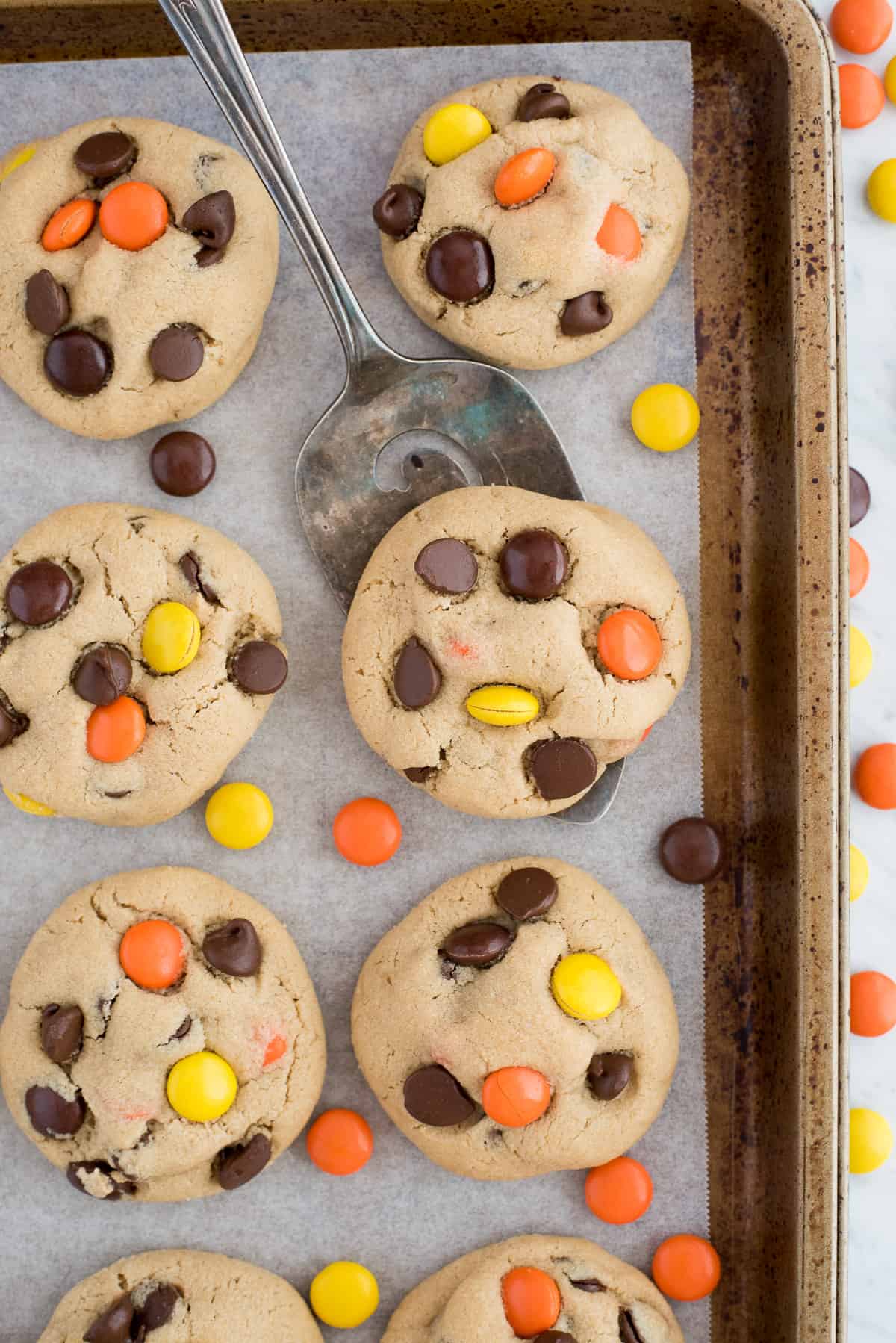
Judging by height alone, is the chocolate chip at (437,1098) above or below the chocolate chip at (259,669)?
below

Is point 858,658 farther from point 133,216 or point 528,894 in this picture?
point 133,216

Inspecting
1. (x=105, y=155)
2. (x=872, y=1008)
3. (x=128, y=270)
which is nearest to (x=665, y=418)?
(x=128, y=270)

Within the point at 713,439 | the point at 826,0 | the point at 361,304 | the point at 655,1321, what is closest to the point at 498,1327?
the point at 655,1321

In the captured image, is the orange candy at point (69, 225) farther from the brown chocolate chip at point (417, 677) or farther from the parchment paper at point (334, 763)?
the brown chocolate chip at point (417, 677)

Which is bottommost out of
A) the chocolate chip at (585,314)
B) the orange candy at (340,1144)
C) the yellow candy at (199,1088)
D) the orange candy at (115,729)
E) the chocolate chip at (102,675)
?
the orange candy at (340,1144)

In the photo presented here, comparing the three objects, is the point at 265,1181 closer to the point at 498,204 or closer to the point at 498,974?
the point at 498,974

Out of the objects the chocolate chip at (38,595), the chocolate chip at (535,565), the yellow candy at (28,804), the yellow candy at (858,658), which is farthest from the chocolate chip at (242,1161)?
the yellow candy at (858,658)
